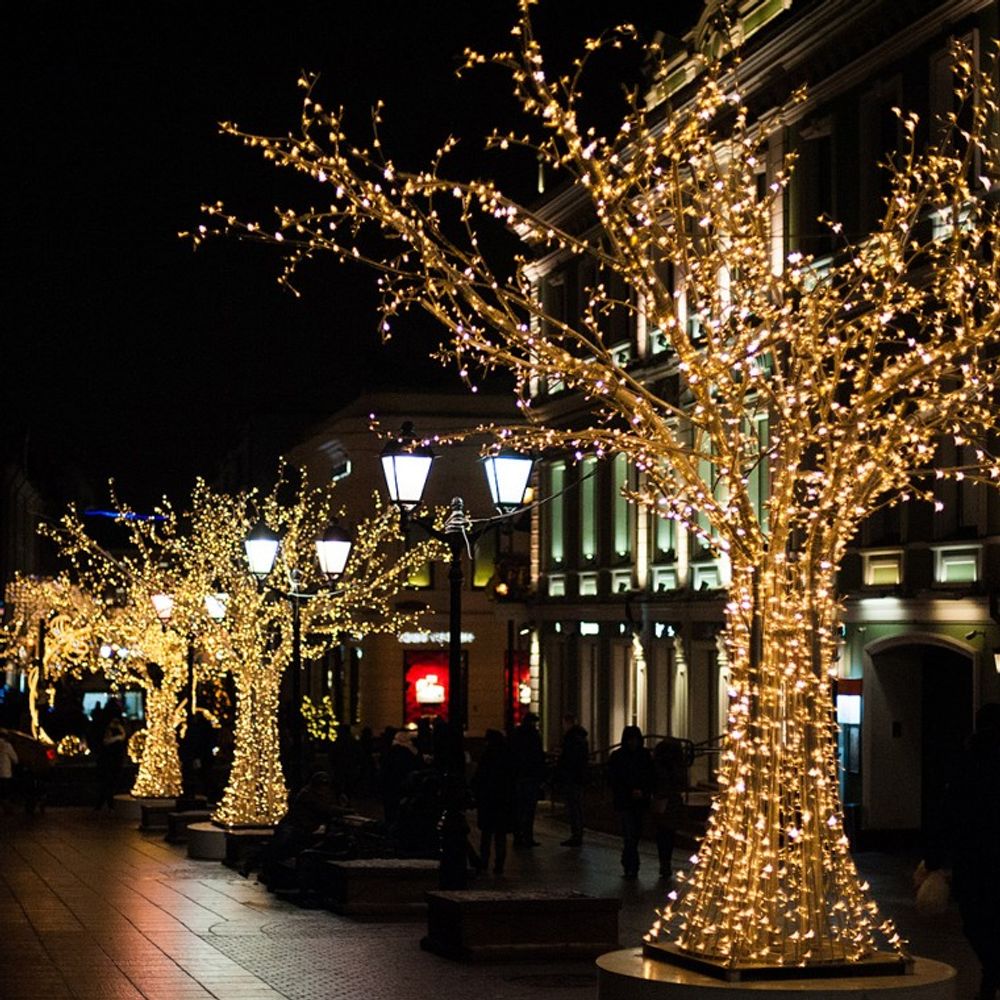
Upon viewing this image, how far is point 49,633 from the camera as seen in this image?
5994 centimetres

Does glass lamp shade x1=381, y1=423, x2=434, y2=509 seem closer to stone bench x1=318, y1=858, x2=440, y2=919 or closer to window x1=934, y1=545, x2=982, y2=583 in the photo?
stone bench x1=318, y1=858, x2=440, y2=919

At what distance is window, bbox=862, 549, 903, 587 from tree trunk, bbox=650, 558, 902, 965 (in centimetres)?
1720

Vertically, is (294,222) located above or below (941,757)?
above

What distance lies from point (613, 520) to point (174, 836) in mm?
13202

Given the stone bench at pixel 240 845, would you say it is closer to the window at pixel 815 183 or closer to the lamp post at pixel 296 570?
the lamp post at pixel 296 570

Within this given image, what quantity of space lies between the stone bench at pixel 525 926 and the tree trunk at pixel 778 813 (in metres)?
5.57

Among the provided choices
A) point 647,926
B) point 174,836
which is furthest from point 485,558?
point 647,926

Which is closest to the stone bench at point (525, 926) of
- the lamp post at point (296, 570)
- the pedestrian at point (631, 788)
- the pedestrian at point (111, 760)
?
the pedestrian at point (631, 788)

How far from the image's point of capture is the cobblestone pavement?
49.1 ft

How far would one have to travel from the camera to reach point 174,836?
3031 cm

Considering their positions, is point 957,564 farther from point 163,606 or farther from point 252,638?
point 163,606

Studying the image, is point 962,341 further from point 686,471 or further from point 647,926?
point 647,926

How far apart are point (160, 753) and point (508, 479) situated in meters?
17.6

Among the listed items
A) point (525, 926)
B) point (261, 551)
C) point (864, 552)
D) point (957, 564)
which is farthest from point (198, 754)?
point (525, 926)
